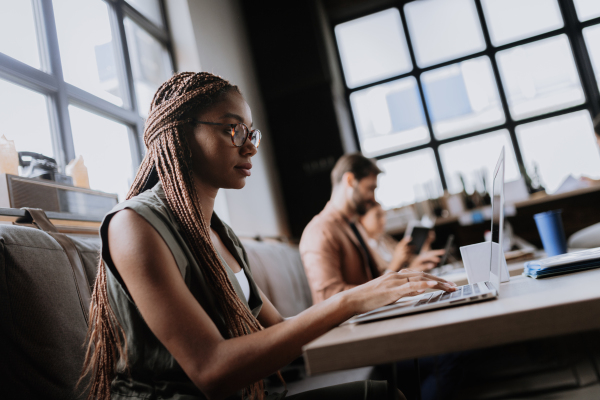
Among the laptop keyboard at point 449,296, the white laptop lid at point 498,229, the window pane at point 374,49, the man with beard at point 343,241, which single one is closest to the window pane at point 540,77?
the window pane at point 374,49

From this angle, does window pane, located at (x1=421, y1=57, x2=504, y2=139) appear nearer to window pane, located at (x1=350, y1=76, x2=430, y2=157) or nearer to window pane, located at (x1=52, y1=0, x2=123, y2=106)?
window pane, located at (x1=350, y1=76, x2=430, y2=157)

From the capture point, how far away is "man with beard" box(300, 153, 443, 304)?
2.07 m

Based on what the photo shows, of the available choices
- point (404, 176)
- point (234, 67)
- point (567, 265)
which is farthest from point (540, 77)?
point (567, 265)

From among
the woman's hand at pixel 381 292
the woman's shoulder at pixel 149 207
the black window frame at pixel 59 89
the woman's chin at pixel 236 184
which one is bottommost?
the woman's hand at pixel 381 292

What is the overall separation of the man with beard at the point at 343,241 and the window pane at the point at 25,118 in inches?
51.0

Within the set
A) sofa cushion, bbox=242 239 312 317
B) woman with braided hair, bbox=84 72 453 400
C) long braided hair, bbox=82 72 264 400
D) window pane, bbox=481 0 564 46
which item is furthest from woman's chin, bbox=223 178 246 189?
window pane, bbox=481 0 564 46

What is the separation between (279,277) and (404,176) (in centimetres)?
263

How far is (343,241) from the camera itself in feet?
7.38

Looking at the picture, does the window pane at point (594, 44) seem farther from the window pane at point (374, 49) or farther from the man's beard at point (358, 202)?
the man's beard at point (358, 202)

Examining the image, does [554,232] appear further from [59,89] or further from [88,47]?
[88,47]

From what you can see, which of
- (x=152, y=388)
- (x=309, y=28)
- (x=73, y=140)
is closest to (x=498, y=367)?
(x=152, y=388)

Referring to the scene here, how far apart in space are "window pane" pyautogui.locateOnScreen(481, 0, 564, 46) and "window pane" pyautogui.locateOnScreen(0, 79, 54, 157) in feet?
14.0

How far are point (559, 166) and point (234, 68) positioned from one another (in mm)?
3239

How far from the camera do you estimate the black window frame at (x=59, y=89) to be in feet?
6.76
